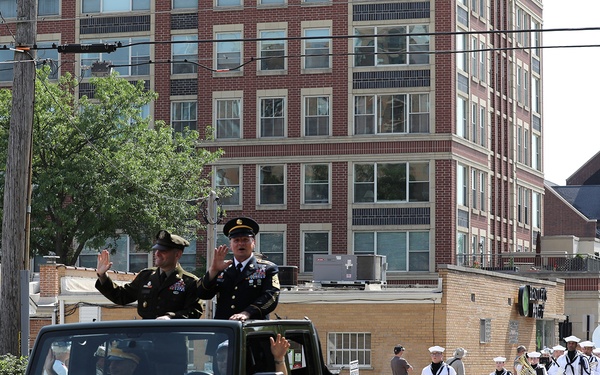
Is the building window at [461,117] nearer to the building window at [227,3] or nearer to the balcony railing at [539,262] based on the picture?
the balcony railing at [539,262]

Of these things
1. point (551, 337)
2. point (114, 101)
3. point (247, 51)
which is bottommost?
point (551, 337)

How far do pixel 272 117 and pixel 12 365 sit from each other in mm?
36627

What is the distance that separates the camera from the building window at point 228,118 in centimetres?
5388

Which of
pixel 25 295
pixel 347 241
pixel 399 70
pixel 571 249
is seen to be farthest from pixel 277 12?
pixel 25 295

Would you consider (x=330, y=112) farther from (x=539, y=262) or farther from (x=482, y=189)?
(x=539, y=262)

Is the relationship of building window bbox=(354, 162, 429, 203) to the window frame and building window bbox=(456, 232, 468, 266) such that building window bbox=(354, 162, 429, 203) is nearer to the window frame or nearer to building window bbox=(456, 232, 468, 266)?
the window frame

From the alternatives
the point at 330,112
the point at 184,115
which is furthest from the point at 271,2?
the point at 184,115

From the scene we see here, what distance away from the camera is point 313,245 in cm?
5253

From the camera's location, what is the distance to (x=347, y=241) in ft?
170

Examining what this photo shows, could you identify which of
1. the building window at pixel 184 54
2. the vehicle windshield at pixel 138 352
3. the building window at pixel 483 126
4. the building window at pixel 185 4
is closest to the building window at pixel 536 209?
the building window at pixel 483 126

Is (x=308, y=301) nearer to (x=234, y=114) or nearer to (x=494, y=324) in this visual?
(x=494, y=324)

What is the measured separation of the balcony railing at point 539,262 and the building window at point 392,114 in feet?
18.9

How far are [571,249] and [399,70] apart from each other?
46.1ft

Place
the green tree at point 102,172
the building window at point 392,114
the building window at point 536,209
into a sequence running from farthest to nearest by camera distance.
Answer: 1. the building window at point 536,209
2. the building window at point 392,114
3. the green tree at point 102,172
